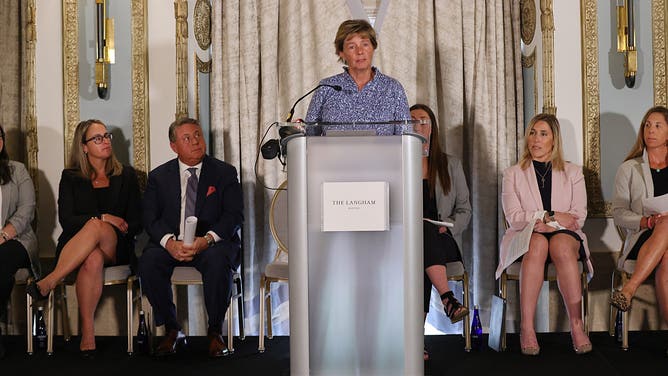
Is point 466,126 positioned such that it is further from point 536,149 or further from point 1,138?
point 1,138

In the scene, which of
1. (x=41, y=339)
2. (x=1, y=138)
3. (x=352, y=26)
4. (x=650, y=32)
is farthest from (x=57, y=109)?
(x=650, y=32)

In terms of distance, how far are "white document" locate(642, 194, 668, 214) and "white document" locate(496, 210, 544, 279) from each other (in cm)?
61

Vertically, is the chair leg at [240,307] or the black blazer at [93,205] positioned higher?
the black blazer at [93,205]

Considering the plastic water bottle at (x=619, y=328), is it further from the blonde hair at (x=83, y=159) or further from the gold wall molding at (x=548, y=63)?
the blonde hair at (x=83, y=159)

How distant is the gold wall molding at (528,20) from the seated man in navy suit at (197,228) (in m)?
2.08

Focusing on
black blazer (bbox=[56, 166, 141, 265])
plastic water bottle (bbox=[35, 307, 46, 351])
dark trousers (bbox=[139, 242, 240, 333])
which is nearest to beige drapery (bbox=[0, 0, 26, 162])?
black blazer (bbox=[56, 166, 141, 265])

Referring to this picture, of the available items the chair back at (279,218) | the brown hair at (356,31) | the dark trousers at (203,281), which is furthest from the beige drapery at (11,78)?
the brown hair at (356,31)

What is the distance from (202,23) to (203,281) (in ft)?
5.93

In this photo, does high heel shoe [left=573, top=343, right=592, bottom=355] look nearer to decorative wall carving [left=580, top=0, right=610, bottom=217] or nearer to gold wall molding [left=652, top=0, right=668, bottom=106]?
decorative wall carving [left=580, top=0, right=610, bottom=217]

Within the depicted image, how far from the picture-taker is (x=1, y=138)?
4645 mm

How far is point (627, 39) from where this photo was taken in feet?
16.4

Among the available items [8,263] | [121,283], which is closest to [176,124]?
[121,283]

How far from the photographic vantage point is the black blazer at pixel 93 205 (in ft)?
15.2

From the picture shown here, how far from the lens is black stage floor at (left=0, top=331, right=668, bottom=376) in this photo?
3.83 m
